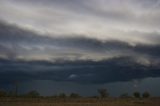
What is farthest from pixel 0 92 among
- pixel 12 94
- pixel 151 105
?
pixel 151 105

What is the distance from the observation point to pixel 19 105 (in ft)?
308

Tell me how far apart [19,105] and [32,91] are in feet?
270

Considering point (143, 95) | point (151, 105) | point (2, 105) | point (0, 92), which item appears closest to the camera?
point (2, 105)

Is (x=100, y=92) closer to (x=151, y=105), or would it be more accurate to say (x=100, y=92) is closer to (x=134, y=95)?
(x=134, y=95)

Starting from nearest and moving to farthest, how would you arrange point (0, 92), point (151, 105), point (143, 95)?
point (151, 105) → point (0, 92) → point (143, 95)

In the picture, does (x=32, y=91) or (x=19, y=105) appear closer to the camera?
(x=19, y=105)

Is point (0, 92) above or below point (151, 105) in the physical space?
above

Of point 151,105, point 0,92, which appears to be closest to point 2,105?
point 151,105

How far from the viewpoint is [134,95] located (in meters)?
184

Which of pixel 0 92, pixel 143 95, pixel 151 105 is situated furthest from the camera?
pixel 143 95

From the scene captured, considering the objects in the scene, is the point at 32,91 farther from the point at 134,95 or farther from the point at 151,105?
the point at 151,105

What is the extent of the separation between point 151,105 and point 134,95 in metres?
84.3

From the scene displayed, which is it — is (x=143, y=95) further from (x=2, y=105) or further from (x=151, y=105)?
(x=2, y=105)

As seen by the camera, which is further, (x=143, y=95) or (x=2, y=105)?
(x=143, y=95)
